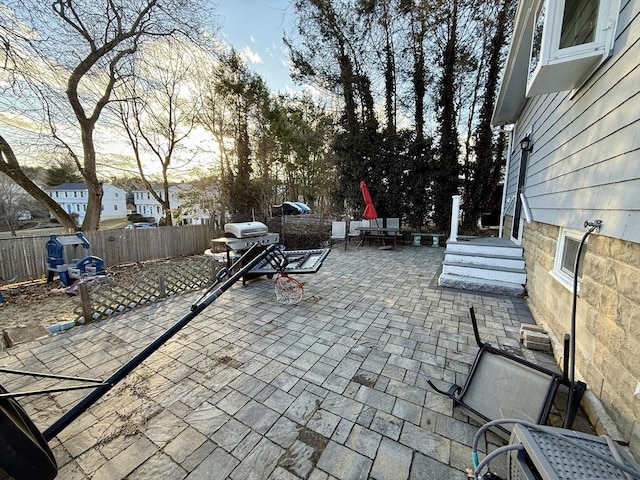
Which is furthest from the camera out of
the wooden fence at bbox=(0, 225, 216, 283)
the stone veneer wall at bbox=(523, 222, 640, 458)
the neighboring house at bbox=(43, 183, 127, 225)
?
the neighboring house at bbox=(43, 183, 127, 225)

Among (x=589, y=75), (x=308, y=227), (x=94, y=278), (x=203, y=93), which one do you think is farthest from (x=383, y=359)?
(x=203, y=93)

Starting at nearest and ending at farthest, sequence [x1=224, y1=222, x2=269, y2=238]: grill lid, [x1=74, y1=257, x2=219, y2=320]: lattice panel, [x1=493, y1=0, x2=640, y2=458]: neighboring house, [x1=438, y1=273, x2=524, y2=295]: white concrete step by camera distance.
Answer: [x1=493, y1=0, x2=640, y2=458]: neighboring house → [x1=74, y1=257, x2=219, y2=320]: lattice panel → [x1=438, y1=273, x2=524, y2=295]: white concrete step → [x1=224, y1=222, x2=269, y2=238]: grill lid

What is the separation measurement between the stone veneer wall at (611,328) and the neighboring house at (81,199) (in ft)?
131

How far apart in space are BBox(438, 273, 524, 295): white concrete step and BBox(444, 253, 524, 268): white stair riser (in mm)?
343

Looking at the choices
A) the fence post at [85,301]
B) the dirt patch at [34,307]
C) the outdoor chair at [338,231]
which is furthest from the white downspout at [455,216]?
the fence post at [85,301]

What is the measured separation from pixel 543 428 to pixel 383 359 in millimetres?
1502

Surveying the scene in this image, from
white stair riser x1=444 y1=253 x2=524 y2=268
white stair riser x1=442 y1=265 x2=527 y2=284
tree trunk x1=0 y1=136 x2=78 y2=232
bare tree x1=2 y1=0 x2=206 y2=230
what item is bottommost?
white stair riser x1=442 y1=265 x2=527 y2=284

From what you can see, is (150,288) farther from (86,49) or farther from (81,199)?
(81,199)

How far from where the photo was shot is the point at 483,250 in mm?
4949

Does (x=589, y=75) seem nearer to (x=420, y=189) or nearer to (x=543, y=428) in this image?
(x=543, y=428)

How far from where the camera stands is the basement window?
2.04m

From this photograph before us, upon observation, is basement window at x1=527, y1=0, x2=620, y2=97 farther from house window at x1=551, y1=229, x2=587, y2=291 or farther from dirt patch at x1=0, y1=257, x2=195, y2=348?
dirt patch at x1=0, y1=257, x2=195, y2=348

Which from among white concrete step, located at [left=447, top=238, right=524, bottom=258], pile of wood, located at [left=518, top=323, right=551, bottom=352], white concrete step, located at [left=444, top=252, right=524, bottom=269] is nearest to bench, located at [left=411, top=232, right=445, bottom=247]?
white concrete step, located at [left=447, top=238, right=524, bottom=258]

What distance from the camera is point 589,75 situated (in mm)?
2316
